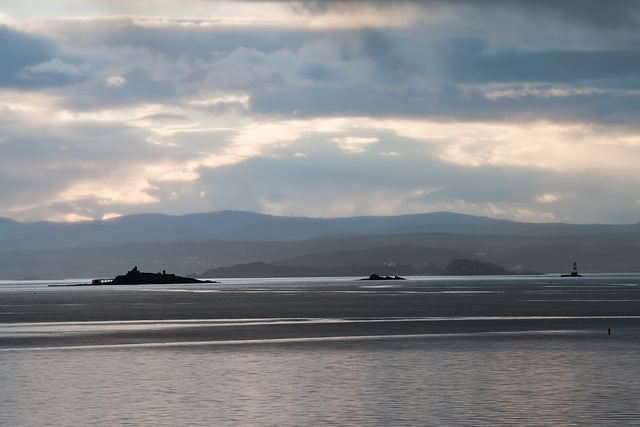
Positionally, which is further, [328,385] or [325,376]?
[325,376]

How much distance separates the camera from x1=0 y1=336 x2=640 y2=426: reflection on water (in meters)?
38.2

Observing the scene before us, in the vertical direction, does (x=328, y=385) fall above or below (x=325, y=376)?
below

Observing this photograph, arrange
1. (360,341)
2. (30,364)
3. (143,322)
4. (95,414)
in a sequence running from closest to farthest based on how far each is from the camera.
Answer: (95,414)
(30,364)
(360,341)
(143,322)

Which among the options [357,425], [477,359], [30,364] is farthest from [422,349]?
[357,425]

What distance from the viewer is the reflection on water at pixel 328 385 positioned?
125 feet

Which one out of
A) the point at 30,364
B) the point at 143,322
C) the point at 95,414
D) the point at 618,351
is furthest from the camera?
the point at 143,322

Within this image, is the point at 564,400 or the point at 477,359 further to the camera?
the point at 477,359

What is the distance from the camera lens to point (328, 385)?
4822cm

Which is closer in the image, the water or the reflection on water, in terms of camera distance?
the reflection on water

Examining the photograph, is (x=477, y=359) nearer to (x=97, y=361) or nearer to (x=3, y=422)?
(x=97, y=361)

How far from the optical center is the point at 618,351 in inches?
2557

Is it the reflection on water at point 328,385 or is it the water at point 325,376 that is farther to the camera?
the water at point 325,376

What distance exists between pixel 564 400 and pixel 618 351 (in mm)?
24920

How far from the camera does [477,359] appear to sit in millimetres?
60219
